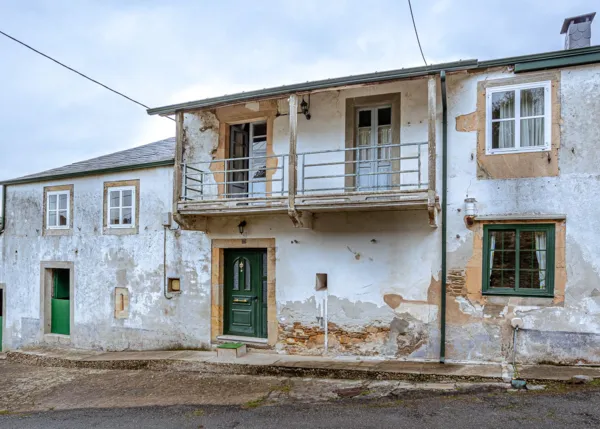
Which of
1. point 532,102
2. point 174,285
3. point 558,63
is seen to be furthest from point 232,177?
point 558,63

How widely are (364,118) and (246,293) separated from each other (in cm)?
454

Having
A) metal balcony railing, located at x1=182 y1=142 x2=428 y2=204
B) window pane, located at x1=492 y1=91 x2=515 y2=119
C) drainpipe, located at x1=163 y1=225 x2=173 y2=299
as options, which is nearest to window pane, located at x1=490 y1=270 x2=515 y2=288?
metal balcony railing, located at x1=182 y1=142 x2=428 y2=204

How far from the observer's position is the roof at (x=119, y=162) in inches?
457

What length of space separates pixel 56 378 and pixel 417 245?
26.2ft

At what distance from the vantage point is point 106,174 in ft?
40.1

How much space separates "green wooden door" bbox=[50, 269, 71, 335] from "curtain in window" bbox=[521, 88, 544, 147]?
11.7 meters

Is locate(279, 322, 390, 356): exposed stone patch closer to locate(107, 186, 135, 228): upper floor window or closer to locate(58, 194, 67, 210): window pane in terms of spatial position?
locate(107, 186, 135, 228): upper floor window

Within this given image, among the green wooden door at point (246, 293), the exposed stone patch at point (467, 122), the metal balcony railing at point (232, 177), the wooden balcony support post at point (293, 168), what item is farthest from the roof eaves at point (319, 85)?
the green wooden door at point (246, 293)

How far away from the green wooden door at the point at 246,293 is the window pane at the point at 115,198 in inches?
135

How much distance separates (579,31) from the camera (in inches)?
339

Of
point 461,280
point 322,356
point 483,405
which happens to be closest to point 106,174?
point 322,356

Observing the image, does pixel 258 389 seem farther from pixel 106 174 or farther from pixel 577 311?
pixel 106 174

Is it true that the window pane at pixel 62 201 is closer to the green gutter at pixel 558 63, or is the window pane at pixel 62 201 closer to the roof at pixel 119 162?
the roof at pixel 119 162

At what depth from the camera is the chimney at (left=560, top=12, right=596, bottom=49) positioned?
8.53 metres
